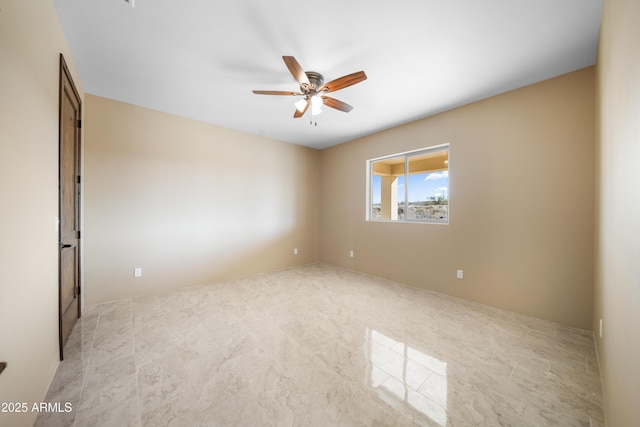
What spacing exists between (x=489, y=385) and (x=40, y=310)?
3.02 meters

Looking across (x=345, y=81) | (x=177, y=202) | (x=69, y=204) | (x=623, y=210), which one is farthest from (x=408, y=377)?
(x=177, y=202)

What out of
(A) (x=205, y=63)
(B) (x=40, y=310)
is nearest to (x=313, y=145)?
(A) (x=205, y=63)

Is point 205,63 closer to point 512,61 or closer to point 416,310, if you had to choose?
point 512,61

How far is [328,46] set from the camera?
78.5 inches

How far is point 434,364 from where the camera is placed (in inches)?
71.5

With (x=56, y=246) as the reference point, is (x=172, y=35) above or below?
above

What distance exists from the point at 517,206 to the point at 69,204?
4782mm

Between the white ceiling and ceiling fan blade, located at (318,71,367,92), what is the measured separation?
24 centimetres

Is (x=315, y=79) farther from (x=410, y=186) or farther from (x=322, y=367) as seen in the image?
(x=322, y=367)

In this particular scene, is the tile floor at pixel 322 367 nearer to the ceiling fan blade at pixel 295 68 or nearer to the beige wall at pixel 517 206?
the beige wall at pixel 517 206

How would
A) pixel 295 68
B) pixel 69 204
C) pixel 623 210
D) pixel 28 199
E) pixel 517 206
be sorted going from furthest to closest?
pixel 517 206, pixel 69 204, pixel 295 68, pixel 28 199, pixel 623 210

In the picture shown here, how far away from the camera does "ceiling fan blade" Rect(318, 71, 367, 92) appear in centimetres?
191

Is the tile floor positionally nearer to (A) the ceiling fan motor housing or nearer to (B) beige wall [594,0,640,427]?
(B) beige wall [594,0,640,427]

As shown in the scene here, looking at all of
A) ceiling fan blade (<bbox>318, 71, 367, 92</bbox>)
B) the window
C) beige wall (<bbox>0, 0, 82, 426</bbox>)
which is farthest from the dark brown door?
the window
